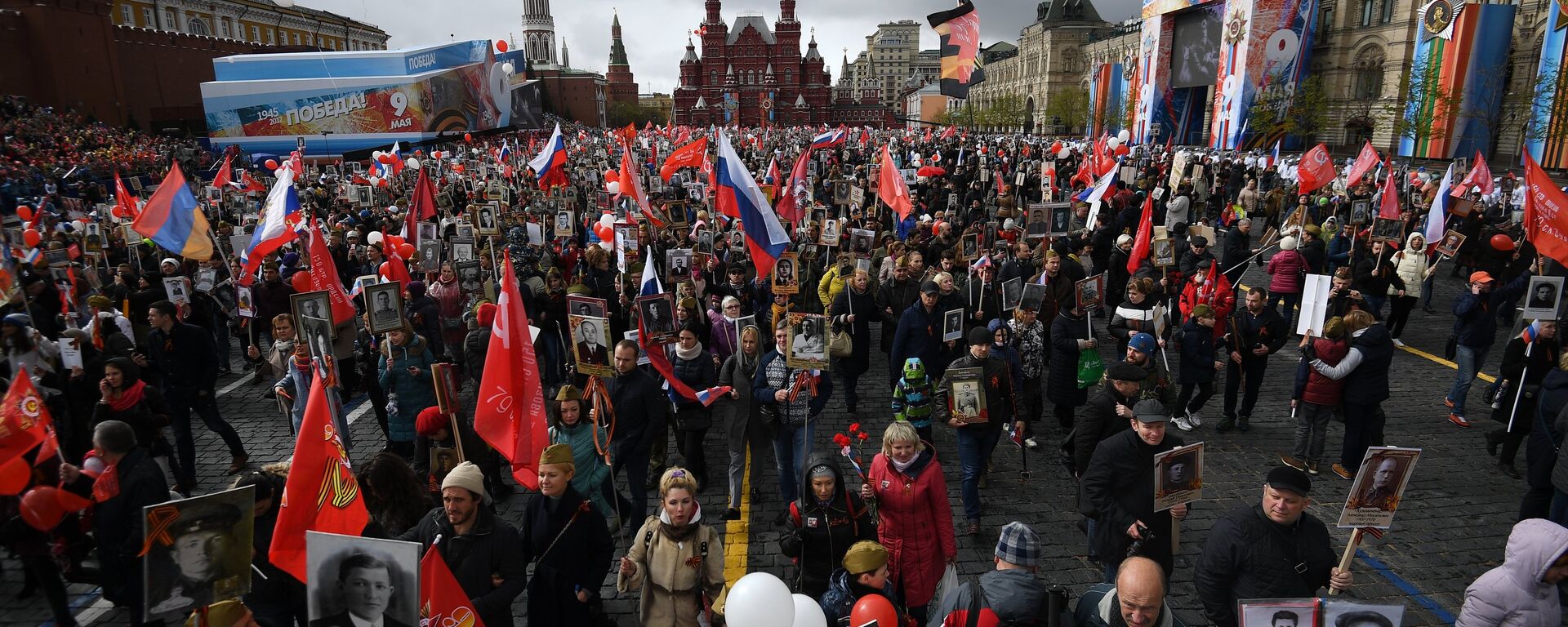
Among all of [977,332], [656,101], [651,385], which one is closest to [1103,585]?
[977,332]

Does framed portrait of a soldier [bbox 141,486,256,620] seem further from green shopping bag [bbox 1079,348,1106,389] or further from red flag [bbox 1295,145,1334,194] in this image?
red flag [bbox 1295,145,1334,194]

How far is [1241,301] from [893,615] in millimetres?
12704

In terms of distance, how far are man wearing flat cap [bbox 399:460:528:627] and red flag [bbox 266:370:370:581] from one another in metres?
0.38

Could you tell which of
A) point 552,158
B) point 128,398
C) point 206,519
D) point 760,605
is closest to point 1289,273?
point 760,605

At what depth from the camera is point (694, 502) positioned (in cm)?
409

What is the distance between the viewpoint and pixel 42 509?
4578mm

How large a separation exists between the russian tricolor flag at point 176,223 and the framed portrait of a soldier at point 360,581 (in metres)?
9.47

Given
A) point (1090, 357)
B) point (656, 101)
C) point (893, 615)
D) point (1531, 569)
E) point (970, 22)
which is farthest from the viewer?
point (656, 101)

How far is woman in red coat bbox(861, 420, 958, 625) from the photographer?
4613 millimetres

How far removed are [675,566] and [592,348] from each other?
233 centimetres

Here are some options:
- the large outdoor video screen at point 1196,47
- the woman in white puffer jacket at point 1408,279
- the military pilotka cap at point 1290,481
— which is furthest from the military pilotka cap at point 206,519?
the large outdoor video screen at point 1196,47

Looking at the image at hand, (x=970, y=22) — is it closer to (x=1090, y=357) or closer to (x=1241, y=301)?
(x=1241, y=301)

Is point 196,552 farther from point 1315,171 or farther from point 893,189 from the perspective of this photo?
point 1315,171

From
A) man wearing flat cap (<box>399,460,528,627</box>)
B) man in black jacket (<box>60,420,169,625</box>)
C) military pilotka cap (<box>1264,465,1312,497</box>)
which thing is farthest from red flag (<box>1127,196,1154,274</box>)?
man in black jacket (<box>60,420,169,625</box>)
